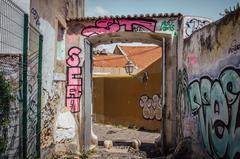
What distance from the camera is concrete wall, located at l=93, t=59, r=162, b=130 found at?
17250 mm

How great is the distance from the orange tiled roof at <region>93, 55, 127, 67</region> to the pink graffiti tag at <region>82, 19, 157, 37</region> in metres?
18.8

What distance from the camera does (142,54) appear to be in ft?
112

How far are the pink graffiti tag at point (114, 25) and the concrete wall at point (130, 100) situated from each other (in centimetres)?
570

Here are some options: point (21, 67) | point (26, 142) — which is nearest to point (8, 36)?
point (21, 67)

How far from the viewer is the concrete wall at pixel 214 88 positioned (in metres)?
6.10

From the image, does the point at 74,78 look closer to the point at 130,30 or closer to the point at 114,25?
the point at 114,25

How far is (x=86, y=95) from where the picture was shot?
37.5ft

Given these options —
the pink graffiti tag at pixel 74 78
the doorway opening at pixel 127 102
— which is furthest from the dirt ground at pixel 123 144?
the pink graffiti tag at pixel 74 78

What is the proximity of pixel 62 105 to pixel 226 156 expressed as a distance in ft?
18.9

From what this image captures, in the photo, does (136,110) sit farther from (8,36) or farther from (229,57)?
(8,36)

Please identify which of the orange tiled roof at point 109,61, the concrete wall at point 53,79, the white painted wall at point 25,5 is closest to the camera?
the white painted wall at point 25,5

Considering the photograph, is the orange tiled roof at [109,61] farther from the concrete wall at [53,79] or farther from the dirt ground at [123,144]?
the concrete wall at [53,79]

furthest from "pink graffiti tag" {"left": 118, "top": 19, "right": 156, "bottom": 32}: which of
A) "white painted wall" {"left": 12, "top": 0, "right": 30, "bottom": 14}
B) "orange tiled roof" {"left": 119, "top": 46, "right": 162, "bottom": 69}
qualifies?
"orange tiled roof" {"left": 119, "top": 46, "right": 162, "bottom": 69}

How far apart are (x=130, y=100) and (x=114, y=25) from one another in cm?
802
